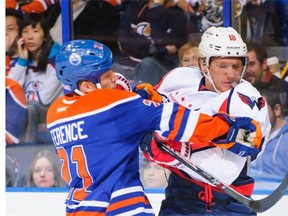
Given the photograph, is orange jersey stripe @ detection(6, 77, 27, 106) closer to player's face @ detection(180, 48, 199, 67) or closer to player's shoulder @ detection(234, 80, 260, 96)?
player's face @ detection(180, 48, 199, 67)

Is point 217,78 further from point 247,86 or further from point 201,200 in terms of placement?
point 201,200

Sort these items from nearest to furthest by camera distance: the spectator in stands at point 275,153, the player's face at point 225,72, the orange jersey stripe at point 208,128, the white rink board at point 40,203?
the orange jersey stripe at point 208,128, the player's face at point 225,72, the white rink board at point 40,203, the spectator in stands at point 275,153

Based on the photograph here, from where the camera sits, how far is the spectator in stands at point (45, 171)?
15.8 feet

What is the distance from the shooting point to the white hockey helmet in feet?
9.47

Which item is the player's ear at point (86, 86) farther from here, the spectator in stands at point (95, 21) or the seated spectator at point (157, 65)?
the spectator in stands at point (95, 21)

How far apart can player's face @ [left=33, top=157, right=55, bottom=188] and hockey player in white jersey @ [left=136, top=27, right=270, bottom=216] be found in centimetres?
183

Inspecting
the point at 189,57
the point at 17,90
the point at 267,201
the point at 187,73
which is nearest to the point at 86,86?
the point at 187,73

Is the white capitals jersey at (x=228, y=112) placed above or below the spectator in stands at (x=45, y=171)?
above

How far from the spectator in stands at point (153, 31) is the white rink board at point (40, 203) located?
84cm

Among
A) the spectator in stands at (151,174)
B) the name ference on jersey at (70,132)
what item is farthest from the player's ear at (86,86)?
the spectator in stands at (151,174)

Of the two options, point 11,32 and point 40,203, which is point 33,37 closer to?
point 11,32

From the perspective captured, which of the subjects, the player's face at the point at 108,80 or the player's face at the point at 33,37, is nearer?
the player's face at the point at 108,80
